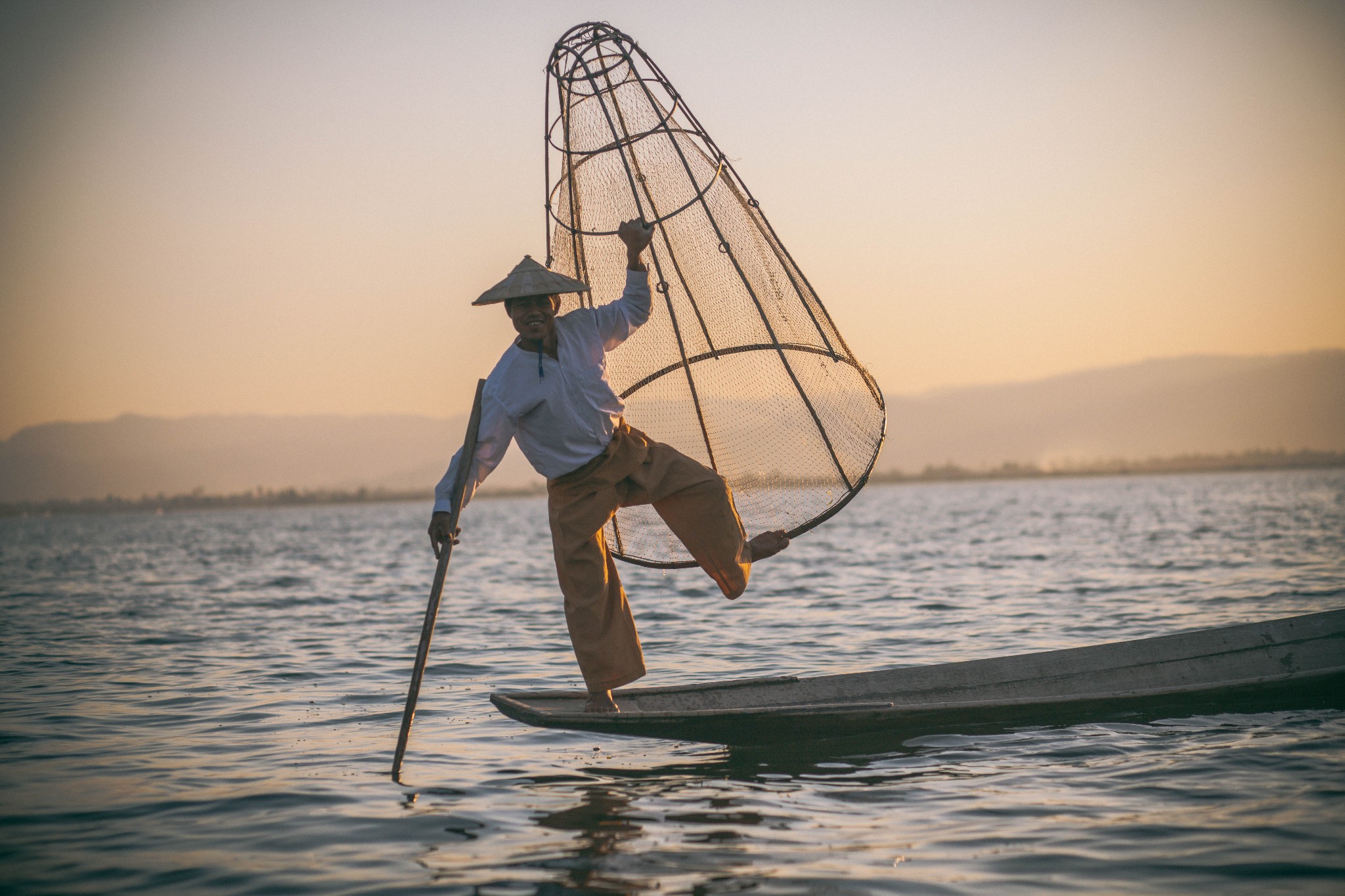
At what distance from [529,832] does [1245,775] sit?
302cm

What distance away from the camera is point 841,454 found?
19.9ft

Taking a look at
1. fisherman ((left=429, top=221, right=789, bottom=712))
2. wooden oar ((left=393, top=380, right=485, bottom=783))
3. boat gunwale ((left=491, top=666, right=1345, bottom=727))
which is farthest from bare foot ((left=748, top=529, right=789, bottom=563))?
wooden oar ((left=393, top=380, right=485, bottom=783))

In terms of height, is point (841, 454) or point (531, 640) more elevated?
point (841, 454)

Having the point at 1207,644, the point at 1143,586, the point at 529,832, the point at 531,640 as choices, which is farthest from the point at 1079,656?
the point at 1143,586

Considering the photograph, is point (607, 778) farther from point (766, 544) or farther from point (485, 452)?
point (485, 452)

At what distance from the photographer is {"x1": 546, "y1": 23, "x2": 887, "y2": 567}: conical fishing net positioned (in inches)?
233

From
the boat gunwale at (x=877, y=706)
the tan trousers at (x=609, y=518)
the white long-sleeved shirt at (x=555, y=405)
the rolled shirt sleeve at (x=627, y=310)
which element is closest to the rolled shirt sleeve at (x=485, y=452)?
the white long-sleeved shirt at (x=555, y=405)

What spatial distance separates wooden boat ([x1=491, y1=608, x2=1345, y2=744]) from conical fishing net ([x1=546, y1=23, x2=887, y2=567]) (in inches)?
32.5

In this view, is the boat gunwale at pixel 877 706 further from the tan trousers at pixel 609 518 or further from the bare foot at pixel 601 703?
the tan trousers at pixel 609 518

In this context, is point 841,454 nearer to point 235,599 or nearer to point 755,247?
point 755,247

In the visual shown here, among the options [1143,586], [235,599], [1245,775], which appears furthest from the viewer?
[235,599]

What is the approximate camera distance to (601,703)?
209 inches

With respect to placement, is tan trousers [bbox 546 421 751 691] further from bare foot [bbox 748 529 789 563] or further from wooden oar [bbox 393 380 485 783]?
wooden oar [bbox 393 380 485 783]

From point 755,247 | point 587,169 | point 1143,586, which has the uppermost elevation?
point 587,169
